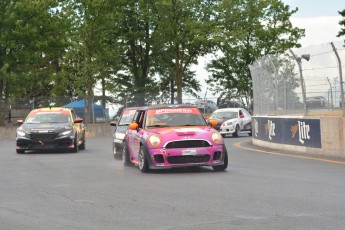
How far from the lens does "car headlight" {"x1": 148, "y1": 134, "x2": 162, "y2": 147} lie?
14.3 meters

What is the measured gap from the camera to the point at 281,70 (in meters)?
21.3

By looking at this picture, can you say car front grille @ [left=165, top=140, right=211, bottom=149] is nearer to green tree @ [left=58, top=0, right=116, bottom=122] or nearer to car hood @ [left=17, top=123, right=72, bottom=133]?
car hood @ [left=17, top=123, right=72, bottom=133]

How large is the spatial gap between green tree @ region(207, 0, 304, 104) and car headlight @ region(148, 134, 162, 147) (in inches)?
2157

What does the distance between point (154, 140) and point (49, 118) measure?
10.1 m

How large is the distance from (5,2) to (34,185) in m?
36.8

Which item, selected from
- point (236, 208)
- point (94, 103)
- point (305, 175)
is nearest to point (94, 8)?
point (94, 103)

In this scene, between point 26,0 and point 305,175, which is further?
point 26,0

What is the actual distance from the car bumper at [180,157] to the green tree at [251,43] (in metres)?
54.8

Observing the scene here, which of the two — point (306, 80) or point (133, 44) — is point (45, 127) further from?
point (133, 44)

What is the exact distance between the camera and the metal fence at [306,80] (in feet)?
58.6

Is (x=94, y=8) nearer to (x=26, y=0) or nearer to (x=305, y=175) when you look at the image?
(x=26, y=0)

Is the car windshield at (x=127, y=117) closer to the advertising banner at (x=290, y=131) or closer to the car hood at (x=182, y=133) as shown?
the advertising banner at (x=290, y=131)

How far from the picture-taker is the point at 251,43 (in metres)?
73.2

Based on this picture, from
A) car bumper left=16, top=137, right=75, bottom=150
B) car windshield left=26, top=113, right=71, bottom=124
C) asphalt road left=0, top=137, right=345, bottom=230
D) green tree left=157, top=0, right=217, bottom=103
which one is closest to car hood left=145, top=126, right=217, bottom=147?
asphalt road left=0, top=137, right=345, bottom=230
